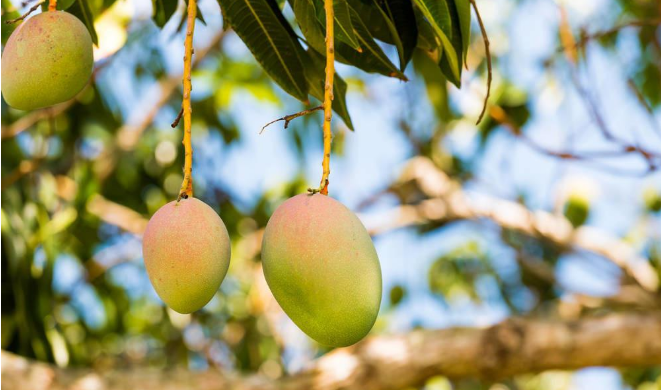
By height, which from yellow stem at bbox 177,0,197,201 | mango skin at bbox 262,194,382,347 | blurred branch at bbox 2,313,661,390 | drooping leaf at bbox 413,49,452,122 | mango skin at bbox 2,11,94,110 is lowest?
blurred branch at bbox 2,313,661,390

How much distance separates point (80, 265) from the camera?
229 cm

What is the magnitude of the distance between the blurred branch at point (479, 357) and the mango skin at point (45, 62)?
104 cm

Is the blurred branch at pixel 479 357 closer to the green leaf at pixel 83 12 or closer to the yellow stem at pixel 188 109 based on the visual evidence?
the green leaf at pixel 83 12

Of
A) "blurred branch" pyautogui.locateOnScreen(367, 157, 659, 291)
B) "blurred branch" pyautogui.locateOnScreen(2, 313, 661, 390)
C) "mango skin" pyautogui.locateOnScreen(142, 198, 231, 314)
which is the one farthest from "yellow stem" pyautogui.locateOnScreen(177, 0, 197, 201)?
"blurred branch" pyautogui.locateOnScreen(367, 157, 659, 291)

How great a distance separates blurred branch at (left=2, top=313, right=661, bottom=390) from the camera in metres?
1.60

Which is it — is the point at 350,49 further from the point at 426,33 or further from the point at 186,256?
the point at 186,256

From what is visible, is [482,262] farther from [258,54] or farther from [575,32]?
[258,54]

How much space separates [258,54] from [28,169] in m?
1.42

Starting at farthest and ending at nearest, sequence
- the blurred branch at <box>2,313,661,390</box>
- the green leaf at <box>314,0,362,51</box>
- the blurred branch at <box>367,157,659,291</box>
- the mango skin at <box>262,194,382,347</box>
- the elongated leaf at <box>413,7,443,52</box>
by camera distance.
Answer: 1. the blurred branch at <box>367,157,659,291</box>
2. the blurred branch at <box>2,313,661,390</box>
3. the elongated leaf at <box>413,7,443,52</box>
4. the green leaf at <box>314,0,362,51</box>
5. the mango skin at <box>262,194,382,347</box>

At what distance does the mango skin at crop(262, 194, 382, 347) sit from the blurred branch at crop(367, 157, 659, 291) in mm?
1705

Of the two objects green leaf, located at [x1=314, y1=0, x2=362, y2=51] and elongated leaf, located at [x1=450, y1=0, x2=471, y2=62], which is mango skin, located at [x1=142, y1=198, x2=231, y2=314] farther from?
elongated leaf, located at [x1=450, y1=0, x2=471, y2=62]

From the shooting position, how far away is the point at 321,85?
818mm

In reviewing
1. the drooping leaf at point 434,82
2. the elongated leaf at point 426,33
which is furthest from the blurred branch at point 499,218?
the elongated leaf at point 426,33

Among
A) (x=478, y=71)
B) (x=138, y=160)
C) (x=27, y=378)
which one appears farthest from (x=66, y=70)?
(x=478, y=71)
